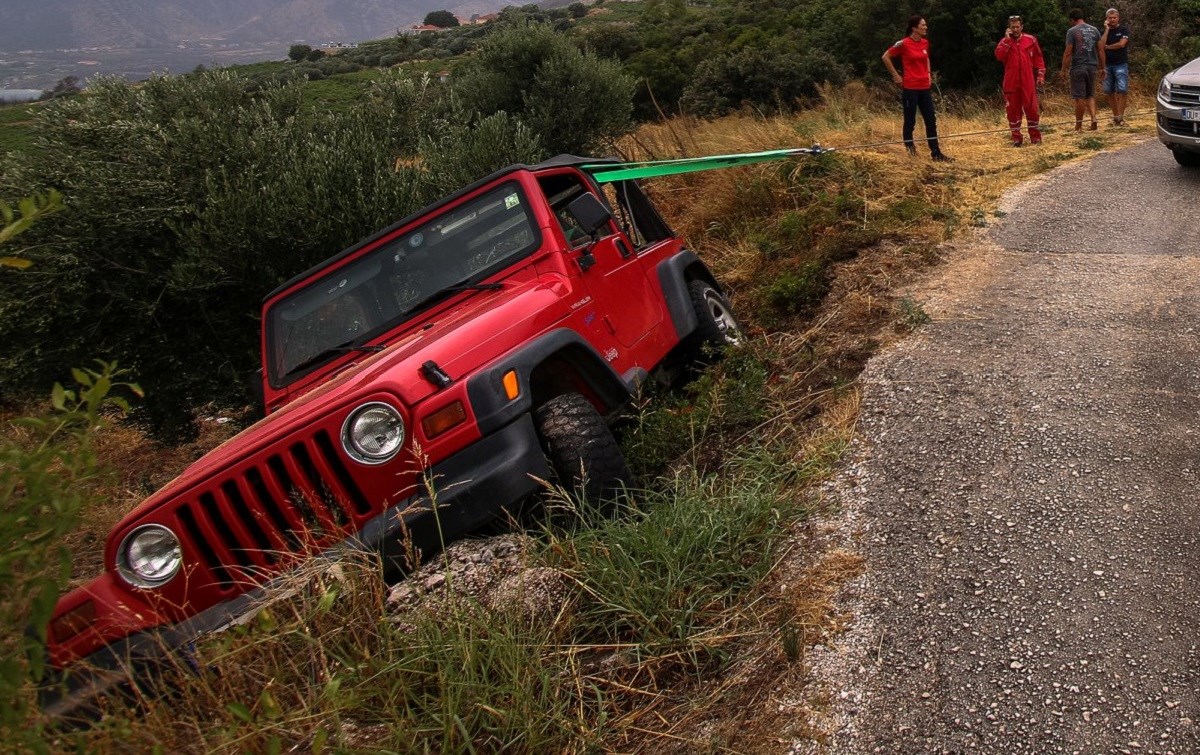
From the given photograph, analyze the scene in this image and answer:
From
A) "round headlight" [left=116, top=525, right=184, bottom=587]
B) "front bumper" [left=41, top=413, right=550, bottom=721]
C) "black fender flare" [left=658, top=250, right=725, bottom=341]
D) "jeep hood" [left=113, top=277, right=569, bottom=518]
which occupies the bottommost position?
"black fender flare" [left=658, top=250, right=725, bottom=341]

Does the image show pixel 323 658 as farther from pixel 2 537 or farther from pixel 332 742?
pixel 2 537

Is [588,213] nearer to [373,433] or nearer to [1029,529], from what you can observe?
[373,433]

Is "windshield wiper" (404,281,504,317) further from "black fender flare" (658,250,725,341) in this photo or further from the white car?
the white car

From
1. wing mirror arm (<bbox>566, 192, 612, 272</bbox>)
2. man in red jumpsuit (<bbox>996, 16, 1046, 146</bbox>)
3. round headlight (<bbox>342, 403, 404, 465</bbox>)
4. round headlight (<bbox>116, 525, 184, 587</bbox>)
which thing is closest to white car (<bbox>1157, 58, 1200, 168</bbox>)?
man in red jumpsuit (<bbox>996, 16, 1046, 146</bbox>)

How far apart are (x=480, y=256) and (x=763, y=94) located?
2126 cm

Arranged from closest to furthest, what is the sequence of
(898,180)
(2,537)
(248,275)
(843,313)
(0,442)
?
(2,537) < (0,442) < (843,313) < (248,275) < (898,180)

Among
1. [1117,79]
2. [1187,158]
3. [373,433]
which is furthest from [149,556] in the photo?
[1117,79]

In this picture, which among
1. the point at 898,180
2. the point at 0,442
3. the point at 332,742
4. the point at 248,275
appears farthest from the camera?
the point at 898,180

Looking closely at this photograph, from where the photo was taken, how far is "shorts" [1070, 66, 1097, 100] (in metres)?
12.8

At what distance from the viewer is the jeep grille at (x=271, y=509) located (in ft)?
11.7

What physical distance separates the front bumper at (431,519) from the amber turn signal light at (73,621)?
15 cm

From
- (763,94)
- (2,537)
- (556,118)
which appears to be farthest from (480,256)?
(763,94)

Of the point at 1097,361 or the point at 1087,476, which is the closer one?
the point at 1087,476

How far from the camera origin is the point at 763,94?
81.6 feet
